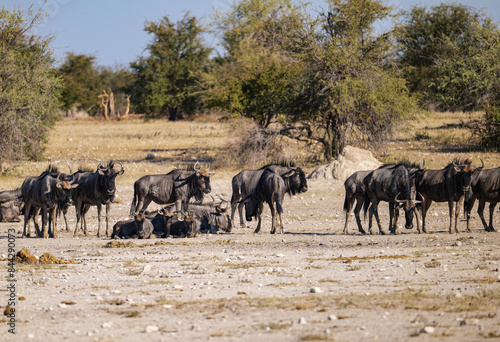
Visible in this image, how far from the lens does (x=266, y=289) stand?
9945 mm

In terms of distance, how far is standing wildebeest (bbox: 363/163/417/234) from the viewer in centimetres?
1730

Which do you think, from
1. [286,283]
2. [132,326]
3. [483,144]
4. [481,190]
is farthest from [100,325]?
[483,144]

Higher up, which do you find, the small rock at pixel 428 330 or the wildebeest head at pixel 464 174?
the wildebeest head at pixel 464 174

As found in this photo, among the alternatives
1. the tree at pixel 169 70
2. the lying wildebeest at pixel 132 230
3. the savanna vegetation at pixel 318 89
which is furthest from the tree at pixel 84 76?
the lying wildebeest at pixel 132 230

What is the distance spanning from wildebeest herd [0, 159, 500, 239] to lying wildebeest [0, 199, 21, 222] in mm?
3503

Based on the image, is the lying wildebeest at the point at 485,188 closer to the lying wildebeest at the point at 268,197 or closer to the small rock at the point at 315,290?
the lying wildebeest at the point at 268,197

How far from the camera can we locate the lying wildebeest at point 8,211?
72.7 ft

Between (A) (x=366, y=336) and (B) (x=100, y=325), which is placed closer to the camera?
(A) (x=366, y=336)

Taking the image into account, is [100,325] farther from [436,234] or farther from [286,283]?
[436,234]

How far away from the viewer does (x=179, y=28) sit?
66062 mm

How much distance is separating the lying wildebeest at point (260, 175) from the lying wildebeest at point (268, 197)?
1.90 feet

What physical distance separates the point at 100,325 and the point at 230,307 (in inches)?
62.9

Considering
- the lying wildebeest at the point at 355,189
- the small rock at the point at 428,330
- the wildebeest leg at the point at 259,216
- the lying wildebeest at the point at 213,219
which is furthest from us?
the lying wildebeest at the point at 213,219

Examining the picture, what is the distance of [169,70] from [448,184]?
→ 48.7 metres
